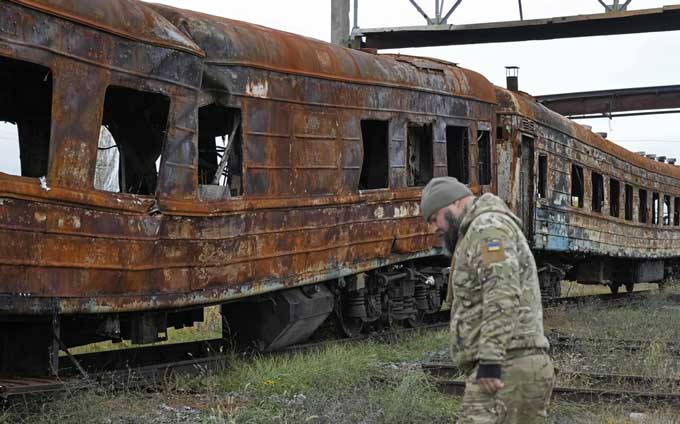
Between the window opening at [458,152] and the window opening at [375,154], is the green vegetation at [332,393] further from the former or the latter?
the window opening at [458,152]

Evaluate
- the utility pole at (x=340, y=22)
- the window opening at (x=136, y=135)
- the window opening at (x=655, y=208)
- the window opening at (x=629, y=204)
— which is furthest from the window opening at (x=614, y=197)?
the window opening at (x=136, y=135)

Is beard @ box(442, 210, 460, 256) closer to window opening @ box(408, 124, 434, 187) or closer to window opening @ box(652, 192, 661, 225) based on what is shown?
window opening @ box(408, 124, 434, 187)

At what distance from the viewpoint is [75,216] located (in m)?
7.04

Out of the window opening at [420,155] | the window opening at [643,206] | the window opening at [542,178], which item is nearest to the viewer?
the window opening at [420,155]

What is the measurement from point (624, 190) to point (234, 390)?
14979 millimetres

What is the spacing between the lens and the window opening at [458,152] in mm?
13188

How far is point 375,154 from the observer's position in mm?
11953

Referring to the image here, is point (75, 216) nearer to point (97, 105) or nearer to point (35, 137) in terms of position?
point (97, 105)

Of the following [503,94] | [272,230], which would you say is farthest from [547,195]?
[272,230]

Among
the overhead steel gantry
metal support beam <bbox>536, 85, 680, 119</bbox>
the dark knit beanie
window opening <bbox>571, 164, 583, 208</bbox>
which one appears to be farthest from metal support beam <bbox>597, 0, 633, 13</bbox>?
the dark knit beanie

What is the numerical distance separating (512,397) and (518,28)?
1548cm

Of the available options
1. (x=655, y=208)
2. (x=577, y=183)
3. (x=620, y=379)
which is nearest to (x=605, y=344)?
(x=620, y=379)

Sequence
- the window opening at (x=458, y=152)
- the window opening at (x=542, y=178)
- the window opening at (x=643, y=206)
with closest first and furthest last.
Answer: the window opening at (x=458, y=152) → the window opening at (x=542, y=178) → the window opening at (x=643, y=206)

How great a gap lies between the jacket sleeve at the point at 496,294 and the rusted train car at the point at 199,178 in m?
3.86
